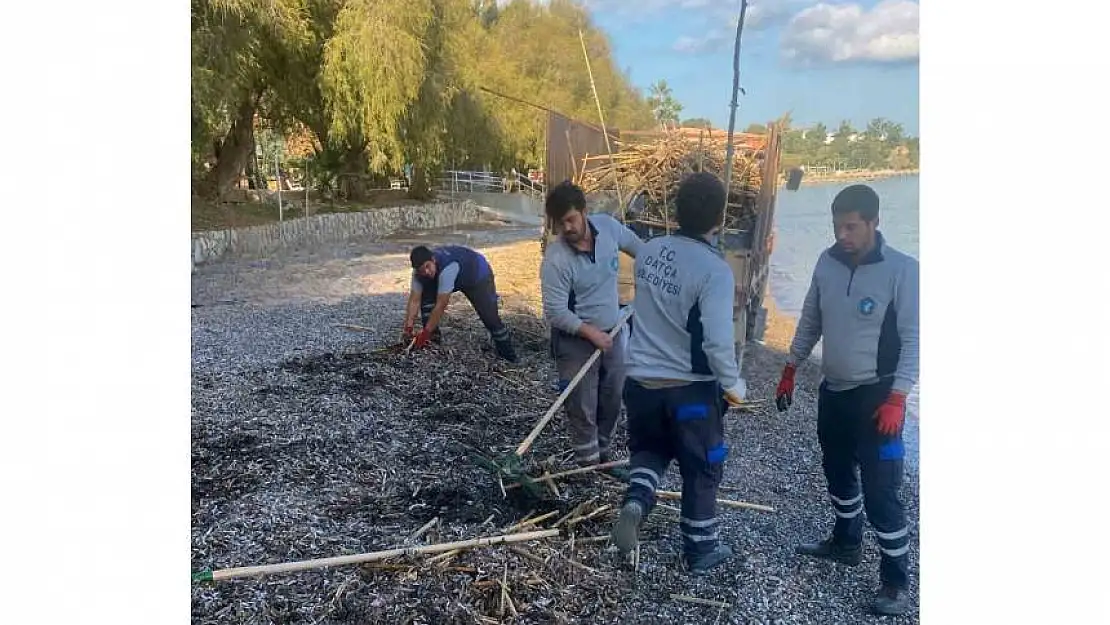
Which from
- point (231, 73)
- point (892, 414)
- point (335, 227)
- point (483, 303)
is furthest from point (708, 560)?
point (231, 73)

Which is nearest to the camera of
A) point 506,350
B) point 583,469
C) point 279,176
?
point 583,469

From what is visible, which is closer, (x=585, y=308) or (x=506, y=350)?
(x=585, y=308)

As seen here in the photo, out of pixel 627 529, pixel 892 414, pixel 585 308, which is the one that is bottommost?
pixel 627 529

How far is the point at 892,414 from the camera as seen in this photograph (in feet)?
6.15

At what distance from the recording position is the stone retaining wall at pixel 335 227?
310cm

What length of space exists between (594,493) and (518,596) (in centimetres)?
52

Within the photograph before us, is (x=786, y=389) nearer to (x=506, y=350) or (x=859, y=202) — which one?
(x=859, y=202)

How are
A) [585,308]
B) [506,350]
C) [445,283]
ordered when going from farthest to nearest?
1. [445,283]
2. [506,350]
3. [585,308]

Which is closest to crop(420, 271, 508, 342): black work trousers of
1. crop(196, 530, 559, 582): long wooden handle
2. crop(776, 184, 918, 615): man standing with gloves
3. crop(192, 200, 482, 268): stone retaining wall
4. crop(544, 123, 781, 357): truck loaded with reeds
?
crop(192, 200, 482, 268): stone retaining wall

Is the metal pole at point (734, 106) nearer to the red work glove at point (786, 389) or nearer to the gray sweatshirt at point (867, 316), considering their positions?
the gray sweatshirt at point (867, 316)

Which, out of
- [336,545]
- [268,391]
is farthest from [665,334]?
[268,391]

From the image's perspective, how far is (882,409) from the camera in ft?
6.23

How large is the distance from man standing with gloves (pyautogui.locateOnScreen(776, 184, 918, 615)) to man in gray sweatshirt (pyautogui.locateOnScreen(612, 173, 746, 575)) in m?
0.23

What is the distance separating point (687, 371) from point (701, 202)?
46 centimetres
